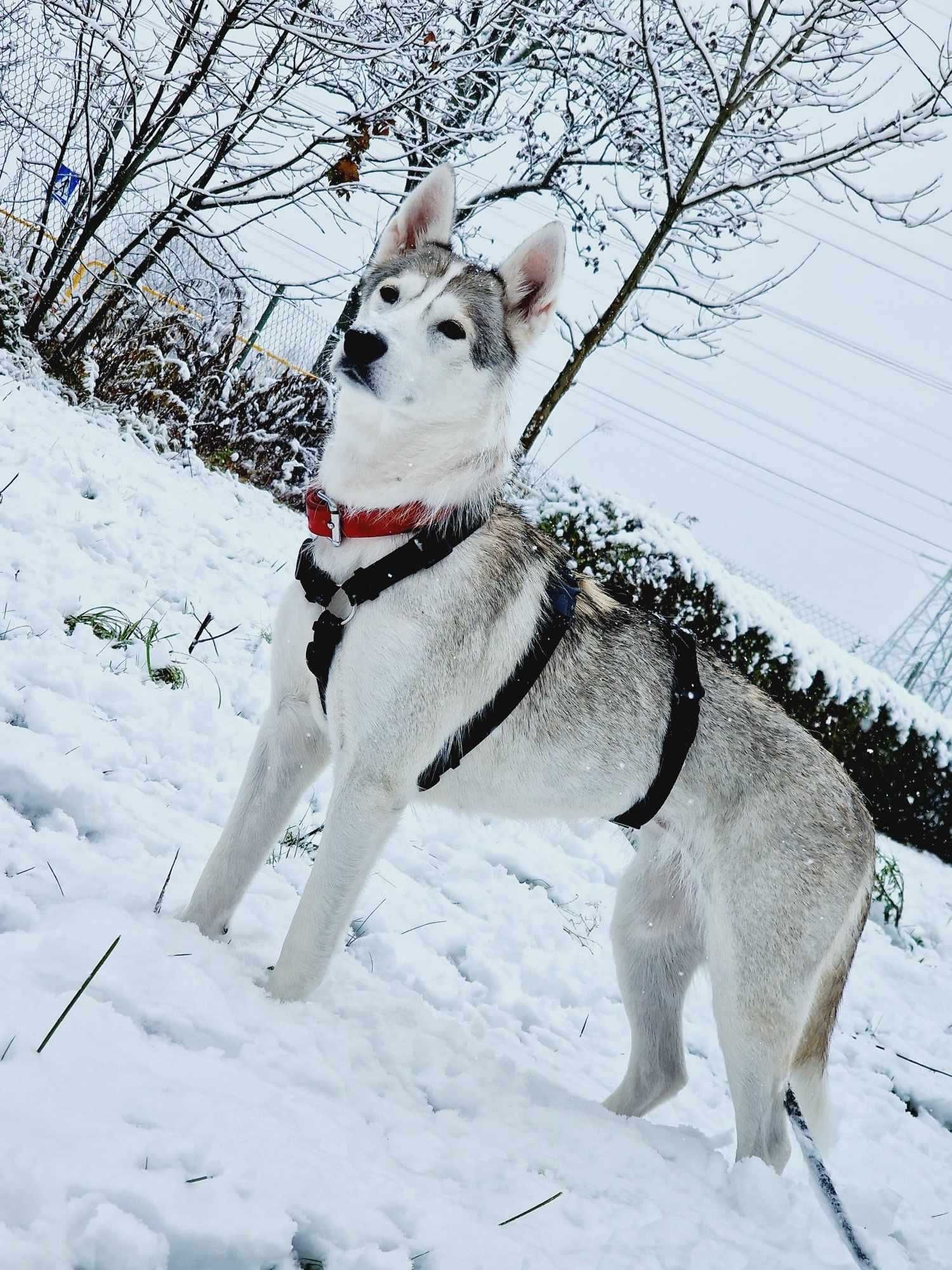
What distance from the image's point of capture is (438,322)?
246 cm

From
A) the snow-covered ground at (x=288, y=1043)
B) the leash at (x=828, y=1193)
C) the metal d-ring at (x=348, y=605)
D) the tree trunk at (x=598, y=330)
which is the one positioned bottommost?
the snow-covered ground at (x=288, y=1043)

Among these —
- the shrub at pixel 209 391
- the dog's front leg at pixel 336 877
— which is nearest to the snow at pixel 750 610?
the shrub at pixel 209 391

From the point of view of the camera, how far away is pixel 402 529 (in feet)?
7.75

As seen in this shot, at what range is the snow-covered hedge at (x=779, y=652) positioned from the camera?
8.24 metres

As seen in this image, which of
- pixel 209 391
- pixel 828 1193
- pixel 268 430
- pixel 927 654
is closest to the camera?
pixel 828 1193

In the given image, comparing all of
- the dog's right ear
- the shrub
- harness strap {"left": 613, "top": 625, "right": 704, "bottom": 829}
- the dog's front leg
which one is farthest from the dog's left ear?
the shrub

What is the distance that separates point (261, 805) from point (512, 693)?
819 millimetres

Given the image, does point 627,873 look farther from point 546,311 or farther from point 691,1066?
point 546,311

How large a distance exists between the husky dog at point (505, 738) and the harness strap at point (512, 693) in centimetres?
4

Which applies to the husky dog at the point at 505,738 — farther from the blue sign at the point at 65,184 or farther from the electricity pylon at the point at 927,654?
the electricity pylon at the point at 927,654

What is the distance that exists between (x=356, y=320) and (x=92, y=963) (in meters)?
1.79

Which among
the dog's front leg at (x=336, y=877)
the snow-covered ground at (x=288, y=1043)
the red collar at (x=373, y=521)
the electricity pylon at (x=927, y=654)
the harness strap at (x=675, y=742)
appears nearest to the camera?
the snow-covered ground at (x=288, y=1043)

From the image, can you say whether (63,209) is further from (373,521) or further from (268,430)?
(373,521)

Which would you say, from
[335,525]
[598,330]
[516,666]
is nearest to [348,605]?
[335,525]
